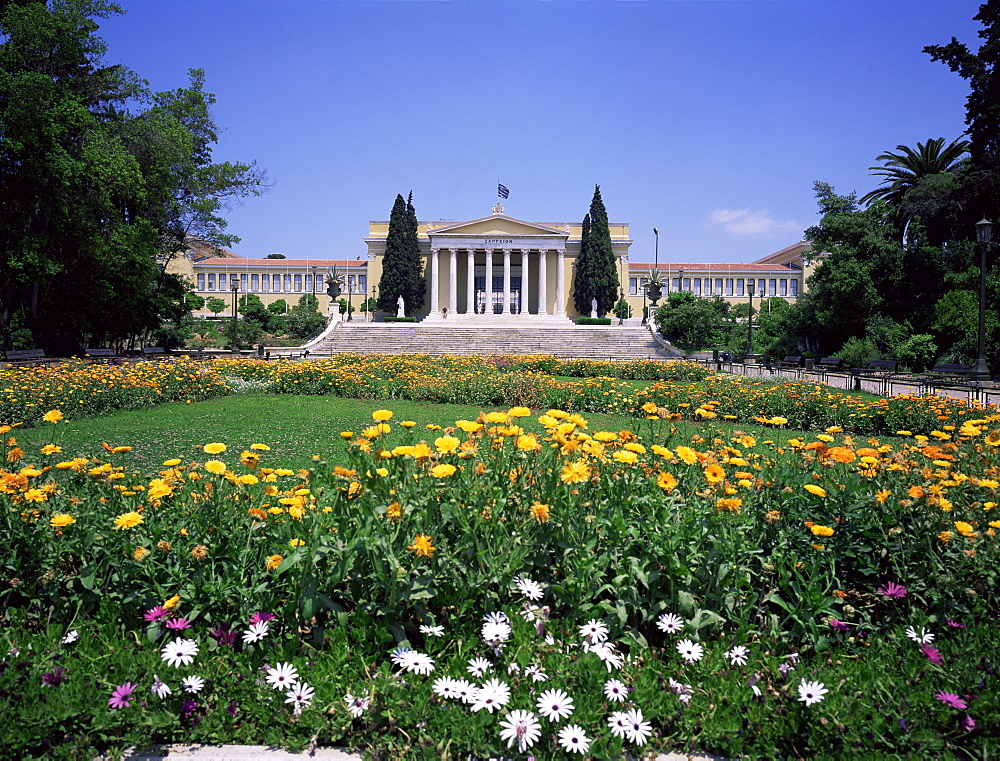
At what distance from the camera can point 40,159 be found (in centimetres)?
2000

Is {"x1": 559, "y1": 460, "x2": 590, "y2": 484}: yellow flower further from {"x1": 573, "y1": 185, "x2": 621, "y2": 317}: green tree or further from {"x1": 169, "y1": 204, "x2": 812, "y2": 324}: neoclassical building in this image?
{"x1": 573, "y1": 185, "x2": 621, "y2": 317}: green tree

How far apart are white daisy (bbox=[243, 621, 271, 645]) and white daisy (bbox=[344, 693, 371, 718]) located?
437 mm

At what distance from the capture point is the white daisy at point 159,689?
7.55 feet

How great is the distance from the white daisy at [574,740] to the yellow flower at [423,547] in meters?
0.75

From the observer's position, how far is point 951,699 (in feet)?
7.09

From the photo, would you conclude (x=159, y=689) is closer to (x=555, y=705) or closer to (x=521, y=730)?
(x=521, y=730)

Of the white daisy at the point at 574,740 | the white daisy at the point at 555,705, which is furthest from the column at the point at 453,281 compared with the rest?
the white daisy at the point at 574,740

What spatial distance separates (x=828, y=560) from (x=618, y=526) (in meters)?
0.98

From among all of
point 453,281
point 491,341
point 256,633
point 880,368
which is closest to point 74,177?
point 491,341

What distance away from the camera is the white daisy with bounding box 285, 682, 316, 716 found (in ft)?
7.72

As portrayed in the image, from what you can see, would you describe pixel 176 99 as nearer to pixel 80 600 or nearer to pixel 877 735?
pixel 80 600

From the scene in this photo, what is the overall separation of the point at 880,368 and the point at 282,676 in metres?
24.9

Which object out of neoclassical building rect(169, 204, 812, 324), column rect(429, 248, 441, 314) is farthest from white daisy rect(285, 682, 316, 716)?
column rect(429, 248, 441, 314)

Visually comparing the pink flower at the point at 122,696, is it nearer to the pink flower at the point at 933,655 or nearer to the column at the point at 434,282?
the pink flower at the point at 933,655
